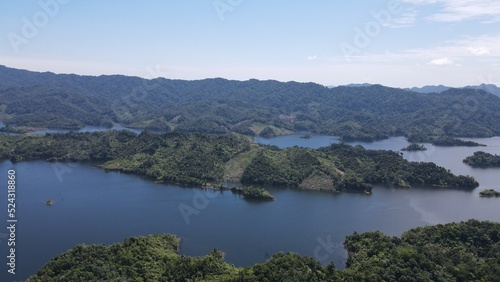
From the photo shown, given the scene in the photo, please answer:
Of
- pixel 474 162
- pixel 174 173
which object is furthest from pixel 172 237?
pixel 474 162

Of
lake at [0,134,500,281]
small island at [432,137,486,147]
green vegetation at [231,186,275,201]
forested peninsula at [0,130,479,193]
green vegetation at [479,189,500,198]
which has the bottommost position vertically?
lake at [0,134,500,281]

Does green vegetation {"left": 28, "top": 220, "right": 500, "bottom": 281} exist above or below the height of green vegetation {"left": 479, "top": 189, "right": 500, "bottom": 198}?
below

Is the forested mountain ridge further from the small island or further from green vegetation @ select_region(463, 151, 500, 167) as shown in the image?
green vegetation @ select_region(463, 151, 500, 167)

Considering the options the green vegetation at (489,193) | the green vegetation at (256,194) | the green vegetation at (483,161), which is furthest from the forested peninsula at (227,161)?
the green vegetation at (483,161)

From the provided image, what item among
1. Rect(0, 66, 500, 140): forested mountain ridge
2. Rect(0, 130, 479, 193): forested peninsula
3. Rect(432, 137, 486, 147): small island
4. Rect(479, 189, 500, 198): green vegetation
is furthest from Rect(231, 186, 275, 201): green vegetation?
Rect(432, 137, 486, 147): small island

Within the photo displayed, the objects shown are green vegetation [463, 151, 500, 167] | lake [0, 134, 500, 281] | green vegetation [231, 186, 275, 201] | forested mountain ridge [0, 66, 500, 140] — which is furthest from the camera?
forested mountain ridge [0, 66, 500, 140]

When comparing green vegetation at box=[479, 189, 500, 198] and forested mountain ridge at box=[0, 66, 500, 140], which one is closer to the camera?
green vegetation at box=[479, 189, 500, 198]

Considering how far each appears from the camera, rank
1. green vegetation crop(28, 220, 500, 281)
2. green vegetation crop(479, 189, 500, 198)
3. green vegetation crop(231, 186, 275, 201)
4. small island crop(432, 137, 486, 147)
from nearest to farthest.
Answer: green vegetation crop(28, 220, 500, 281), green vegetation crop(231, 186, 275, 201), green vegetation crop(479, 189, 500, 198), small island crop(432, 137, 486, 147)
